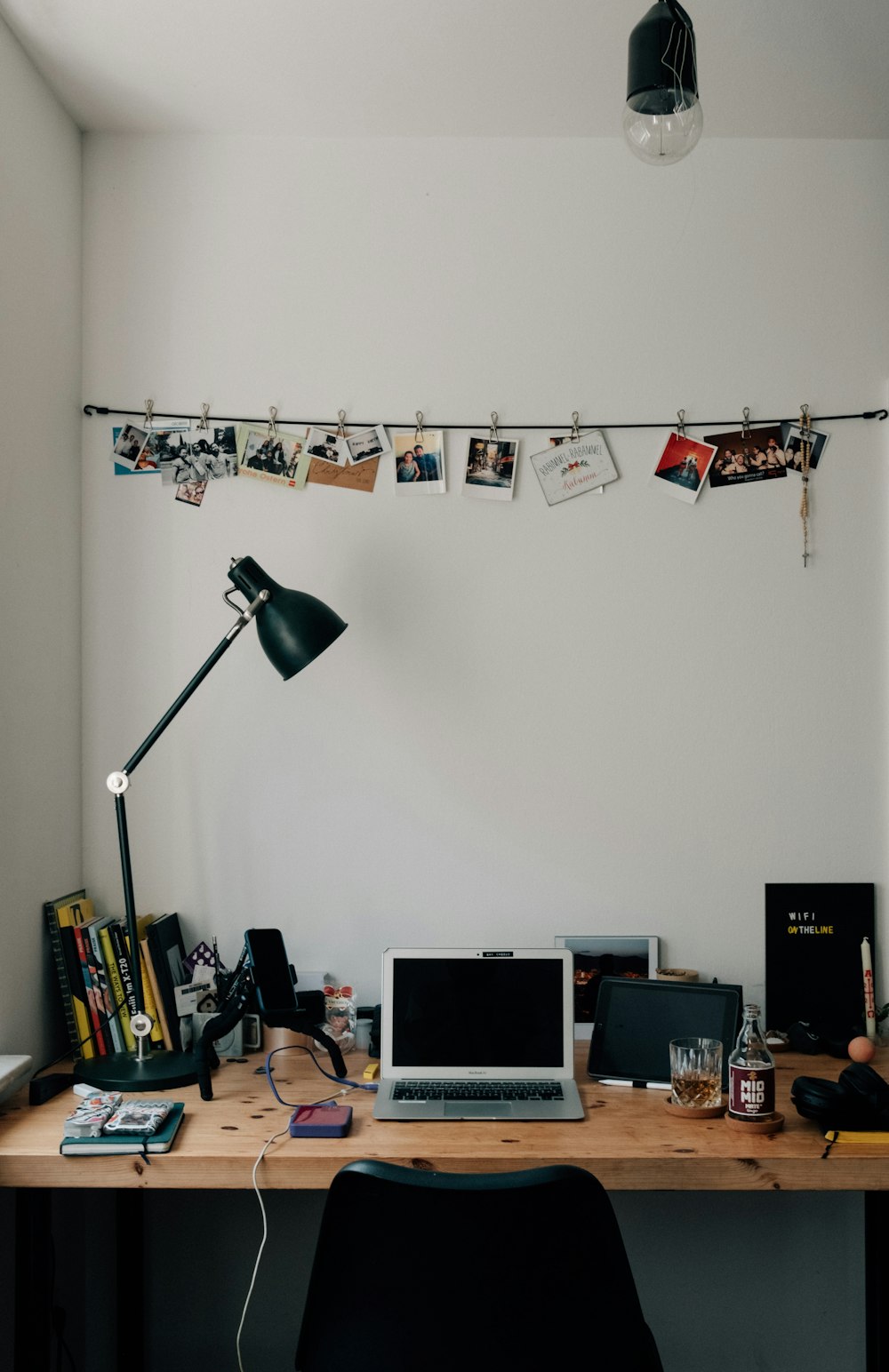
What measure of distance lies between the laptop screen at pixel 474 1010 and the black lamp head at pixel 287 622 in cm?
58

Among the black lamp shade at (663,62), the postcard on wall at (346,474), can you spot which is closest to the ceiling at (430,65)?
the black lamp shade at (663,62)

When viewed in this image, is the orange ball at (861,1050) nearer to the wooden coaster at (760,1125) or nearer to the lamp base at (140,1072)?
the wooden coaster at (760,1125)

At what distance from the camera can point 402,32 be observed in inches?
73.4

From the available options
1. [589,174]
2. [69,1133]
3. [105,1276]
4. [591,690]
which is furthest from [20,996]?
[589,174]

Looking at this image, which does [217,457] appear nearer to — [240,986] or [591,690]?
[591,690]

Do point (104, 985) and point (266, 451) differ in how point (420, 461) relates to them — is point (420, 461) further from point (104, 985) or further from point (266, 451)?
point (104, 985)

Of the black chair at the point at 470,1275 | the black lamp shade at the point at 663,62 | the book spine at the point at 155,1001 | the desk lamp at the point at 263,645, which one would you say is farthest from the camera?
the book spine at the point at 155,1001

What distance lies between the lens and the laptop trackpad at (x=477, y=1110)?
1697 mm

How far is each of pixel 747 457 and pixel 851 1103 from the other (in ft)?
4.25

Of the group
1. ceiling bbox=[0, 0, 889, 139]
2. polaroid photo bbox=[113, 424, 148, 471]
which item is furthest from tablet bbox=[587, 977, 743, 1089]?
ceiling bbox=[0, 0, 889, 139]

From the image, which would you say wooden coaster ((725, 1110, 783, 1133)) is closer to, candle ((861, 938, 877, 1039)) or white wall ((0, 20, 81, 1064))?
candle ((861, 938, 877, 1039))

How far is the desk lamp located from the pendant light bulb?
3.15 feet

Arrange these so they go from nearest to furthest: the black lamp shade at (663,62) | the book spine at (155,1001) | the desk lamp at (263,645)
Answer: the black lamp shade at (663,62), the desk lamp at (263,645), the book spine at (155,1001)

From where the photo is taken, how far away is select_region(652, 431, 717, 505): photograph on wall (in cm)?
219
